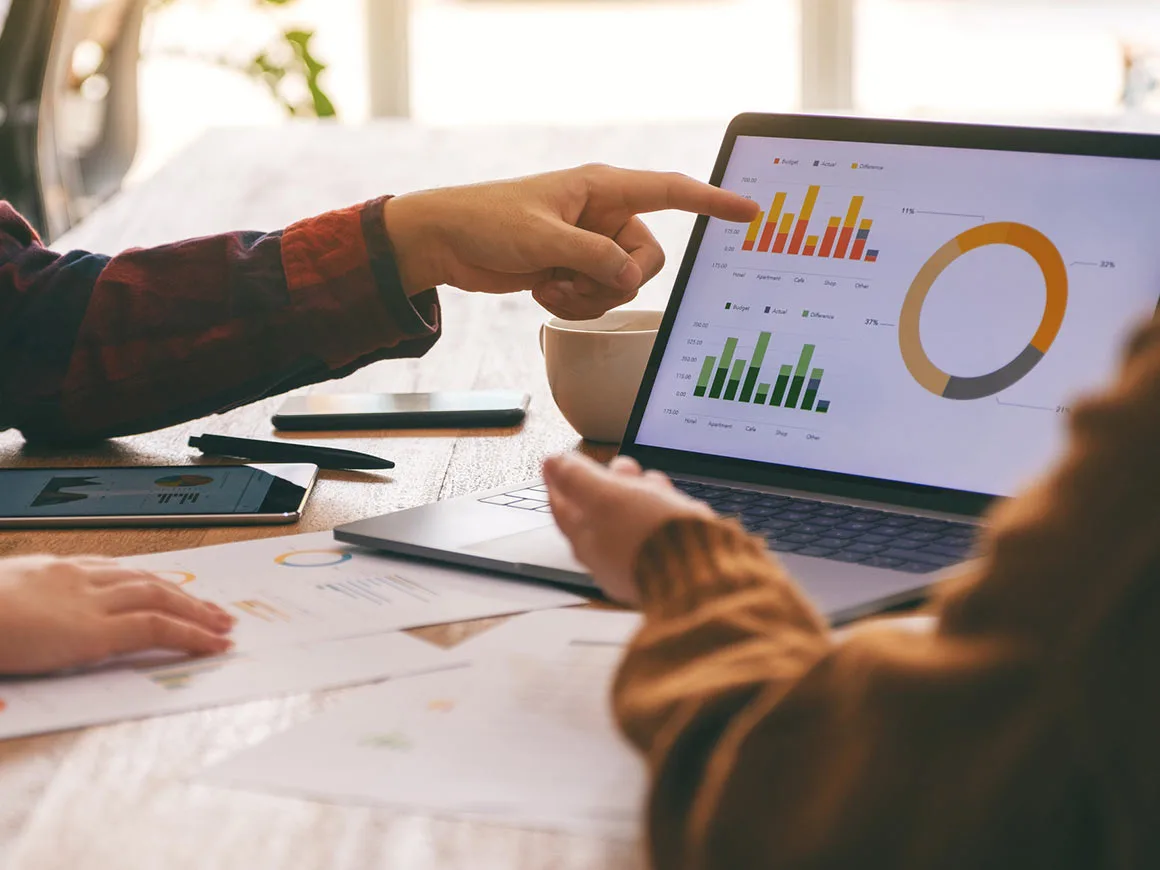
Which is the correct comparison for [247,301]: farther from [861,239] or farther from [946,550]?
[946,550]

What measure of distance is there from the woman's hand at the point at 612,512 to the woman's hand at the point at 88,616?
18 centimetres

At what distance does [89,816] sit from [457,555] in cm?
29

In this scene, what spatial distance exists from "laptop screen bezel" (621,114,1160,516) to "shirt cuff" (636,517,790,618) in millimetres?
293

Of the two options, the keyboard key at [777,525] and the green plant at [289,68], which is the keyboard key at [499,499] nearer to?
the keyboard key at [777,525]

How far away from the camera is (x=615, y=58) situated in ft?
15.9

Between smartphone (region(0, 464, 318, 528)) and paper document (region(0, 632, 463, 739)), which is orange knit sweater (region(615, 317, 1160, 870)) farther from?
smartphone (region(0, 464, 318, 528))

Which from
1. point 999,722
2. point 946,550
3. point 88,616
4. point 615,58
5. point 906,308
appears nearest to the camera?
point 999,722

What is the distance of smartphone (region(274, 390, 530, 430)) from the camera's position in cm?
110

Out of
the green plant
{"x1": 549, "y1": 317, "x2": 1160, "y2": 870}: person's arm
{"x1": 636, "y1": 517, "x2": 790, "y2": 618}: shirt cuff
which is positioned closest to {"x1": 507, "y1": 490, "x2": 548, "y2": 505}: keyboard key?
{"x1": 636, "y1": 517, "x2": 790, "y2": 618}: shirt cuff

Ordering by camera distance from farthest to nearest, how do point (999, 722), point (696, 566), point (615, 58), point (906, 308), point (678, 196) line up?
point (615, 58) < point (678, 196) < point (906, 308) < point (696, 566) < point (999, 722)

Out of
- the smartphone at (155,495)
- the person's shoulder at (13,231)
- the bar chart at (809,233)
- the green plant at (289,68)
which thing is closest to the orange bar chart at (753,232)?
the bar chart at (809,233)

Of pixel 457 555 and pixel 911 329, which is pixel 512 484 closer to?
pixel 457 555

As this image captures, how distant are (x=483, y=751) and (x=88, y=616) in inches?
8.3

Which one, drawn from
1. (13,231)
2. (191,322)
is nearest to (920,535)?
(191,322)
